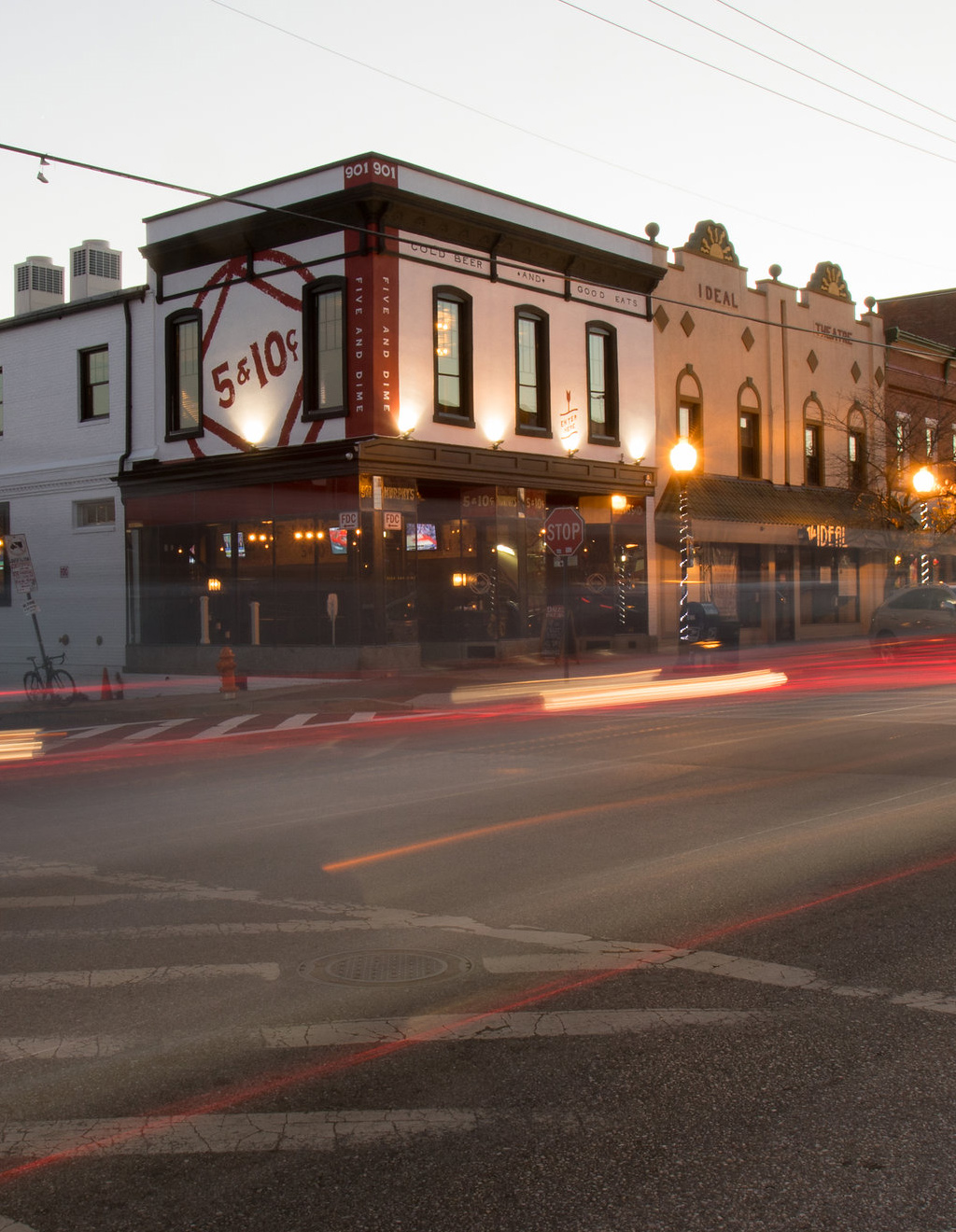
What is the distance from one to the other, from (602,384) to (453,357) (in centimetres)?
545

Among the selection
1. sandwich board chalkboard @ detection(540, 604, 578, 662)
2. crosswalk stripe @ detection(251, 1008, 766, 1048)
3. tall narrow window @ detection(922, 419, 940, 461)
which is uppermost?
tall narrow window @ detection(922, 419, 940, 461)

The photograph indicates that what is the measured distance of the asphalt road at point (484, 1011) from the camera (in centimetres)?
364

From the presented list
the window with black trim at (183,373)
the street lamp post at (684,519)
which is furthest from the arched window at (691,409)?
the window with black trim at (183,373)

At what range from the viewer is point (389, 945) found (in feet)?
20.3

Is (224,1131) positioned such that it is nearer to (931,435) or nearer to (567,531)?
(567,531)

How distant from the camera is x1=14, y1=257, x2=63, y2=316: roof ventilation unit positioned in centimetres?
3738

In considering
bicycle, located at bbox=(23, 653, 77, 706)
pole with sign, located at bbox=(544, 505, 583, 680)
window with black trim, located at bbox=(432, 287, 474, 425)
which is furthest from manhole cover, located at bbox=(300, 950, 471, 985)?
window with black trim, located at bbox=(432, 287, 474, 425)

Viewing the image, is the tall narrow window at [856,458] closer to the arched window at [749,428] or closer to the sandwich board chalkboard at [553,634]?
the arched window at [749,428]

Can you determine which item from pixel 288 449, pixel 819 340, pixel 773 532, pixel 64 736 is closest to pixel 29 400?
pixel 288 449

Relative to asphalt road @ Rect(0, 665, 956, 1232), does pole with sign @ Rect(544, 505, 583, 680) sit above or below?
above

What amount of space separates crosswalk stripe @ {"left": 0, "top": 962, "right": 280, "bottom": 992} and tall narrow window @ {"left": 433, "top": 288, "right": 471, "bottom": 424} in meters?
21.8

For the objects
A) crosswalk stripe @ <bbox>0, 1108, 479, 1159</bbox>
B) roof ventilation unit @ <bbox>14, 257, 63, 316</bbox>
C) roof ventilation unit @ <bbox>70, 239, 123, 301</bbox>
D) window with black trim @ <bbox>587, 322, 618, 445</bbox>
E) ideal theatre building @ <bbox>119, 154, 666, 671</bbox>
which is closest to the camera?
crosswalk stripe @ <bbox>0, 1108, 479, 1159</bbox>

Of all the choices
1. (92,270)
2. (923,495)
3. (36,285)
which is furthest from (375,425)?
(923,495)

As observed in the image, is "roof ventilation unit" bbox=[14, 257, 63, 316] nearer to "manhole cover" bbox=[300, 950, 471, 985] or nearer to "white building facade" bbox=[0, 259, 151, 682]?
"white building facade" bbox=[0, 259, 151, 682]
